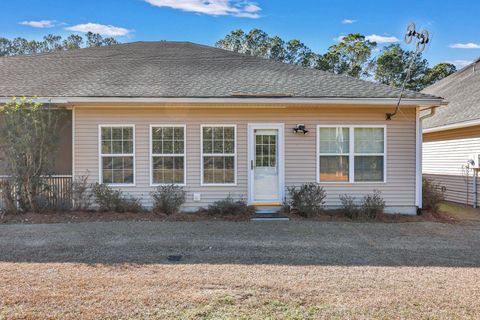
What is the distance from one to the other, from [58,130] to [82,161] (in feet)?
3.04

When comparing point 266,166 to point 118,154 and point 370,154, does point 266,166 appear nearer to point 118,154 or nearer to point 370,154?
point 370,154

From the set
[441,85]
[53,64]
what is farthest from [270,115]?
[441,85]

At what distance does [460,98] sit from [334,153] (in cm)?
714

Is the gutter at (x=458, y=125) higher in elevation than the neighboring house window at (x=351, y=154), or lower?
higher

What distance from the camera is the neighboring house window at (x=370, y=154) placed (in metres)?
8.95

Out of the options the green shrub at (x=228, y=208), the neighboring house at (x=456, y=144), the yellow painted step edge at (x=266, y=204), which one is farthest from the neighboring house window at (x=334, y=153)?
the neighboring house at (x=456, y=144)

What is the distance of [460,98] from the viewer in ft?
42.1

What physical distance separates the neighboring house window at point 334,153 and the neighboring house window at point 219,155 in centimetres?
224

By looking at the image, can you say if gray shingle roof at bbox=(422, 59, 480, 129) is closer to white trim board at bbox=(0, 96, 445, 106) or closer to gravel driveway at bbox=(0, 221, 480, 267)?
white trim board at bbox=(0, 96, 445, 106)

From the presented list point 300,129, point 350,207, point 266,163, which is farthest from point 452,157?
point 266,163

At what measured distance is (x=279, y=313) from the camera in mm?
3396

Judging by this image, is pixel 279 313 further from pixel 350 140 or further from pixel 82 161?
pixel 82 161

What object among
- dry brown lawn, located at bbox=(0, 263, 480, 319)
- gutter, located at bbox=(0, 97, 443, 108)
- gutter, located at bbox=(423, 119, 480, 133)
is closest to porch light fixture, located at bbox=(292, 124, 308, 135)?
gutter, located at bbox=(0, 97, 443, 108)

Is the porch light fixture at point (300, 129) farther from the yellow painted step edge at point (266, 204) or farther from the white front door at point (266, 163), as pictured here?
the yellow painted step edge at point (266, 204)
